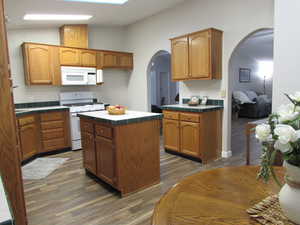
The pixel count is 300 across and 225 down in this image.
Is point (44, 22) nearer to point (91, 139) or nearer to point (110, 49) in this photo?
point (110, 49)

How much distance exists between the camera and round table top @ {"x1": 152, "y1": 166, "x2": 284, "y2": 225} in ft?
2.85

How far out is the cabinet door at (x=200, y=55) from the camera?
137 inches

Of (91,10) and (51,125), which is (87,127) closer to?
(51,125)

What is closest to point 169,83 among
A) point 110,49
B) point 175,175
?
point 110,49

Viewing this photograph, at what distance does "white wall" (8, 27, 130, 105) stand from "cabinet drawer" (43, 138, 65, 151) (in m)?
0.98

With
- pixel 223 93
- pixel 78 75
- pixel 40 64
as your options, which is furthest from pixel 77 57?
pixel 223 93

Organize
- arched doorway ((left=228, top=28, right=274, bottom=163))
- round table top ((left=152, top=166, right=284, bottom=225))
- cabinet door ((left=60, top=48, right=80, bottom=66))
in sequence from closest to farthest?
round table top ((left=152, top=166, right=284, bottom=225))
cabinet door ((left=60, top=48, right=80, bottom=66))
arched doorway ((left=228, top=28, right=274, bottom=163))

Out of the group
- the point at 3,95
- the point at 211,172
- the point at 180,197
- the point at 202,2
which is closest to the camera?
the point at 180,197

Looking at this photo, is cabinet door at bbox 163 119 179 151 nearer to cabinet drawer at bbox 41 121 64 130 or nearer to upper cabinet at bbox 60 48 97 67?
cabinet drawer at bbox 41 121 64 130

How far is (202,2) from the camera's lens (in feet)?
12.7

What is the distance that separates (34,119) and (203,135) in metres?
3.04

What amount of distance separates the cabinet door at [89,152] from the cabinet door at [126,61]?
2788 mm

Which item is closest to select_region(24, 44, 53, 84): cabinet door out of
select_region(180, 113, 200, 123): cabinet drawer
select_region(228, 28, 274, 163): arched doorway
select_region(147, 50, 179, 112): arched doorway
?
select_region(180, 113, 200, 123): cabinet drawer

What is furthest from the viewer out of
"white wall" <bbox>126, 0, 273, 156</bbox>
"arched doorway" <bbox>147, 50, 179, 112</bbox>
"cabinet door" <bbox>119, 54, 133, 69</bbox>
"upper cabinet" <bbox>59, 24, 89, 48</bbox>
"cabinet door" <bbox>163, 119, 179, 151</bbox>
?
"arched doorway" <bbox>147, 50, 179, 112</bbox>
